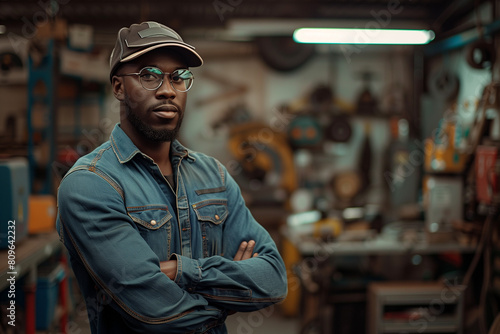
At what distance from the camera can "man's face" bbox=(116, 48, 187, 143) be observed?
1.58 m

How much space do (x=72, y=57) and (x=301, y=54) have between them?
288 cm

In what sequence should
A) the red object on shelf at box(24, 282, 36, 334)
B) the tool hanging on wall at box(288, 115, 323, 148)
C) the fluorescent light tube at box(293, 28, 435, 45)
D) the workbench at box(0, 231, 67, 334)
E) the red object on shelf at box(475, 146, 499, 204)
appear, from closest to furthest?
the workbench at box(0, 231, 67, 334)
the red object on shelf at box(24, 282, 36, 334)
the red object on shelf at box(475, 146, 499, 204)
the fluorescent light tube at box(293, 28, 435, 45)
the tool hanging on wall at box(288, 115, 323, 148)

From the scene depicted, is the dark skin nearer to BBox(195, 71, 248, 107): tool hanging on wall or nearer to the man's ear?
the man's ear

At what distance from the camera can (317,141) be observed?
20.4 ft

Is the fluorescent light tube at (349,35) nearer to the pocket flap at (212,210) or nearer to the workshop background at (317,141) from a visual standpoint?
the workshop background at (317,141)

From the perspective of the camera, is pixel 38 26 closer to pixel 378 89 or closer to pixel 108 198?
pixel 108 198

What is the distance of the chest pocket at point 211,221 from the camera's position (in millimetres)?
1746

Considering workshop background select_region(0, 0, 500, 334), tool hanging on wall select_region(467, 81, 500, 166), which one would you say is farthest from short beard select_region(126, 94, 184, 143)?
tool hanging on wall select_region(467, 81, 500, 166)

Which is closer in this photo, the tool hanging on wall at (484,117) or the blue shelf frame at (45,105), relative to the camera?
the tool hanging on wall at (484,117)

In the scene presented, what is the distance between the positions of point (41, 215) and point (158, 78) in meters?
2.57

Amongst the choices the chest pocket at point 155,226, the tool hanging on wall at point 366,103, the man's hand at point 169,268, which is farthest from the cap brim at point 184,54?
the tool hanging on wall at point 366,103

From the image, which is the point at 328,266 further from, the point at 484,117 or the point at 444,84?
the point at 444,84

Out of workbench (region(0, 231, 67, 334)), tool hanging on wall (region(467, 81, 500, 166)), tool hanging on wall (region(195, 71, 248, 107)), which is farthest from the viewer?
tool hanging on wall (region(195, 71, 248, 107))

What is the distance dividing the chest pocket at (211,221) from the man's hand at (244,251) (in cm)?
7
